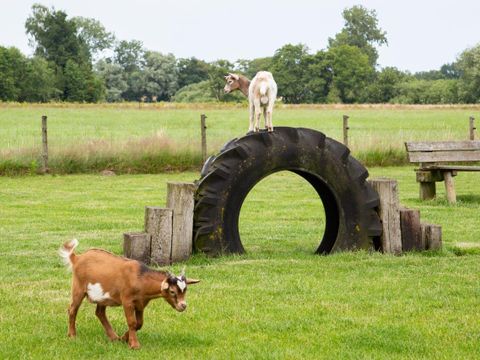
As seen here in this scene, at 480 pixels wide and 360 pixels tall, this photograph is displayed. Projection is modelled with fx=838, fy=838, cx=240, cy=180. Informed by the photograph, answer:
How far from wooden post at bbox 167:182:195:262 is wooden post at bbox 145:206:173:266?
0.11 m

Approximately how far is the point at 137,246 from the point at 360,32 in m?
137

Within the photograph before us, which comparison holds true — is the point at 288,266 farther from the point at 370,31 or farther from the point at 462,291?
the point at 370,31

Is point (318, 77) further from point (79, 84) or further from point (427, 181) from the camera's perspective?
point (427, 181)

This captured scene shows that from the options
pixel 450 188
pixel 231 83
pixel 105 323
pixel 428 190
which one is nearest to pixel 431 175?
pixel 428 190

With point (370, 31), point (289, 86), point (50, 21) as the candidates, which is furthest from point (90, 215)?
point (370, 31)

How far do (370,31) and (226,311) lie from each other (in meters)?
139

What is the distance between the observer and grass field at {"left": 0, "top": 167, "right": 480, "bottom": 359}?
20.2 feet

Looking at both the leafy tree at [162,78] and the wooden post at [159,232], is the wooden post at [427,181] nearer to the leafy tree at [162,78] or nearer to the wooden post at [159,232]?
the wooden post at [159,232]

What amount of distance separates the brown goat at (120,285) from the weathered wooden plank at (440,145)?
1149cm

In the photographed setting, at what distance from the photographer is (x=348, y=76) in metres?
100

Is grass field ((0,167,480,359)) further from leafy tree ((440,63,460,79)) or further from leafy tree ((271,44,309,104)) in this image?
leafy tree ((440,63,460,79))

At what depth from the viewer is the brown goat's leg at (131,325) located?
5.98 meters

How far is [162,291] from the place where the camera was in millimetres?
5820

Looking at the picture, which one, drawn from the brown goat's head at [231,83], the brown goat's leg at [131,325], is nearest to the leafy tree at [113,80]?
the brown goat's head at [231,83]
